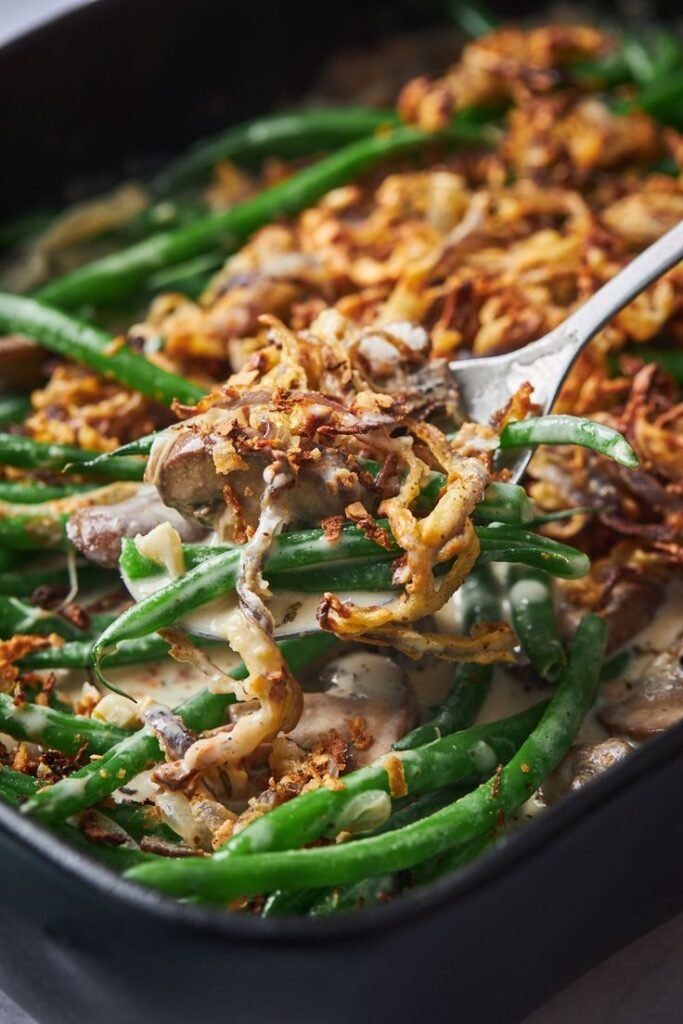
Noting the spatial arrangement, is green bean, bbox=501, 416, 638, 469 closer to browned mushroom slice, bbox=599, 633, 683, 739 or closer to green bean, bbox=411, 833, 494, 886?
browned mushroom slice, bbox=599, 633, 683, 739

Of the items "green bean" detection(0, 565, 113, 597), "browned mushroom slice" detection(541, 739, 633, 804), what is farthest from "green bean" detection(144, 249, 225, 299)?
"browned mushroom slice" detection(541, 739, 633, 804)

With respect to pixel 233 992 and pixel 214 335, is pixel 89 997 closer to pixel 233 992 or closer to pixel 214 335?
pixel 233 992

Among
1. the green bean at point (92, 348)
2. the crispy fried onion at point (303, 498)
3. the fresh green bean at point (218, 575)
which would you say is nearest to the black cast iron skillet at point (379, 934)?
the crispy fried onion at point (303, 498)

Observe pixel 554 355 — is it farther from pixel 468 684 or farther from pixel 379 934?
pixel 379 934

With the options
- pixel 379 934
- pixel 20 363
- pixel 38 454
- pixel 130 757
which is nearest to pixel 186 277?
pixel 20 363

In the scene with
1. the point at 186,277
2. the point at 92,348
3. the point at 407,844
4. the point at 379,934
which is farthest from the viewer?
the point at 186,277

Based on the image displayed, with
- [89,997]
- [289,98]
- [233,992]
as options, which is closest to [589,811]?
[233,992]
